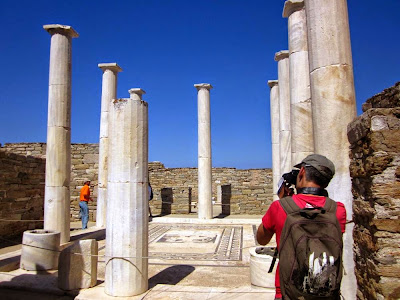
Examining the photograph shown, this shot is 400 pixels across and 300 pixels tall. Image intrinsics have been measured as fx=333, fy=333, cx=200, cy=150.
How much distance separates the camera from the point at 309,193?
2.20 m

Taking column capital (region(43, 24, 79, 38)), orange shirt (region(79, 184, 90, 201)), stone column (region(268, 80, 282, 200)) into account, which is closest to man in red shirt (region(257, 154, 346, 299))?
column capital (region(43, 24, 79, 38))

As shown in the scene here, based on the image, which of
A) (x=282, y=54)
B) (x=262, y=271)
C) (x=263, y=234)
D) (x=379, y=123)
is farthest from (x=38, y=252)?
(x=282, y=54)

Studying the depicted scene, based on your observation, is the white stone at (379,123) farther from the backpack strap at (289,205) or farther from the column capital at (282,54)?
the column capital at (282,54)

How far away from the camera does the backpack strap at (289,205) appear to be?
6.80ft

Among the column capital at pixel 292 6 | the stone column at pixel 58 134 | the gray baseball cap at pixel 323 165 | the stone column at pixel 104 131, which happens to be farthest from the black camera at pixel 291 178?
the stone column at pixel 104 131

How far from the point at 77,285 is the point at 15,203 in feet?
21.1

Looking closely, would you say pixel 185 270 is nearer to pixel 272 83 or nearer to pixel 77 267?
pixel 77 267

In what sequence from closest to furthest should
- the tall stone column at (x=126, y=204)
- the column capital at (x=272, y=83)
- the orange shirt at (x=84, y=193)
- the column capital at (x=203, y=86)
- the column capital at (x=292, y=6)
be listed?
the tall stone column at (x=126, y=204)
the column capital at (x=292, y=6)
the orange shirt at (x=84, y=193)
the column capital at (x=272, y=83)
the column capital at (x=203, y=86)

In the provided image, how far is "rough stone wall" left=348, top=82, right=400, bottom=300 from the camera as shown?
8.76ft

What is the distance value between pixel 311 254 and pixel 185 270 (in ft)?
17.2

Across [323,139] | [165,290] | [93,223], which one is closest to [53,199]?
[165,290]

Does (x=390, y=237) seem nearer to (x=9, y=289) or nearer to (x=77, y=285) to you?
(x=77, y=285)

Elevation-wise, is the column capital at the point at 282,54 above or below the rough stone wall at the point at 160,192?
above

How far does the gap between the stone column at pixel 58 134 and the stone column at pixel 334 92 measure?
21.7 feet
